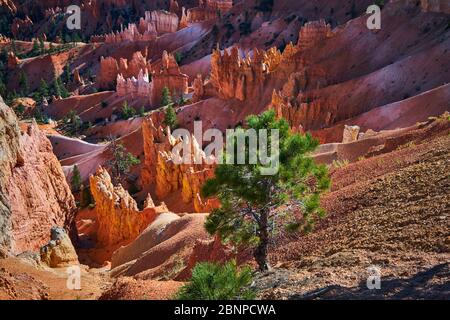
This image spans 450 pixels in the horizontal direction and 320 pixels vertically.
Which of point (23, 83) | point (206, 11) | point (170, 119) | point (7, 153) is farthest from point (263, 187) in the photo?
point (206, 11)

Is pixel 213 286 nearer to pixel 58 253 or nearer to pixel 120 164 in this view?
pixel 58 253

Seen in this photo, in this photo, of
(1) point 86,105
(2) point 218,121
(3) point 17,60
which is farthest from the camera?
(3) point 17,60

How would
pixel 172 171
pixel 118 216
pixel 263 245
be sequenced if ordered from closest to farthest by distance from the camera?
pixel 263 245 < pixel 118 216 < pixel 172 171

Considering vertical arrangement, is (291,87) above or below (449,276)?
below
